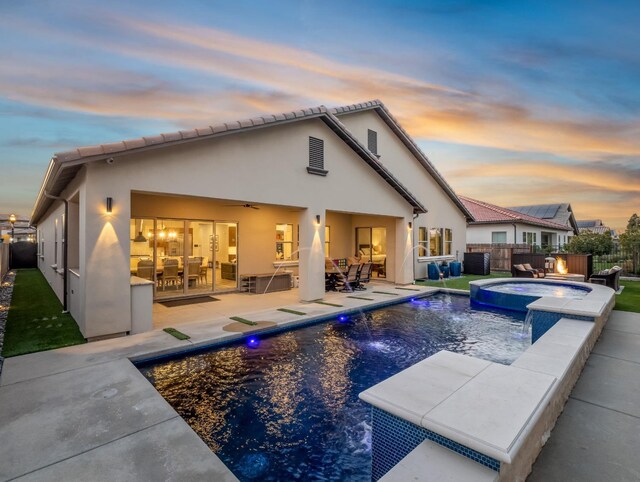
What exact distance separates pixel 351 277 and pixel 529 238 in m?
19.8

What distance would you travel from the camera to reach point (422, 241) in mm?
17984

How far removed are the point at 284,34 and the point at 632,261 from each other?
64.0 feet

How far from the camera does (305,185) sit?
10641mm

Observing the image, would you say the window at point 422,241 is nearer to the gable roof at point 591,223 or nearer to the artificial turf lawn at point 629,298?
the artificial turf lawn at point 629,298

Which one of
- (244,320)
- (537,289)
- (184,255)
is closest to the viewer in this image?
(244,320)

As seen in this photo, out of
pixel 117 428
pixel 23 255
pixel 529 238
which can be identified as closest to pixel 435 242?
pixel 529 238

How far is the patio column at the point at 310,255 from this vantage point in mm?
10844

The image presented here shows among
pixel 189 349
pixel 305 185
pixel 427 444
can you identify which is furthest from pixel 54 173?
pixel 427 444

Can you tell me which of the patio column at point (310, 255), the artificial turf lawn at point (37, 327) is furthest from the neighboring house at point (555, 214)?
the artificial turf lawn at point (37, 327)

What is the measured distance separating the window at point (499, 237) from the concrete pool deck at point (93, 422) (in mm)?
23969

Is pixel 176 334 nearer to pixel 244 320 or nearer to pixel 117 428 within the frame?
pixel 244 320

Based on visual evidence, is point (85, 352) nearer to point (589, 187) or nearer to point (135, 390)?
point (135, 390)

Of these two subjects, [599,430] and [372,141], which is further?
[372,141]

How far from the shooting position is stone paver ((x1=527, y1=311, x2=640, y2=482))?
2.80m
